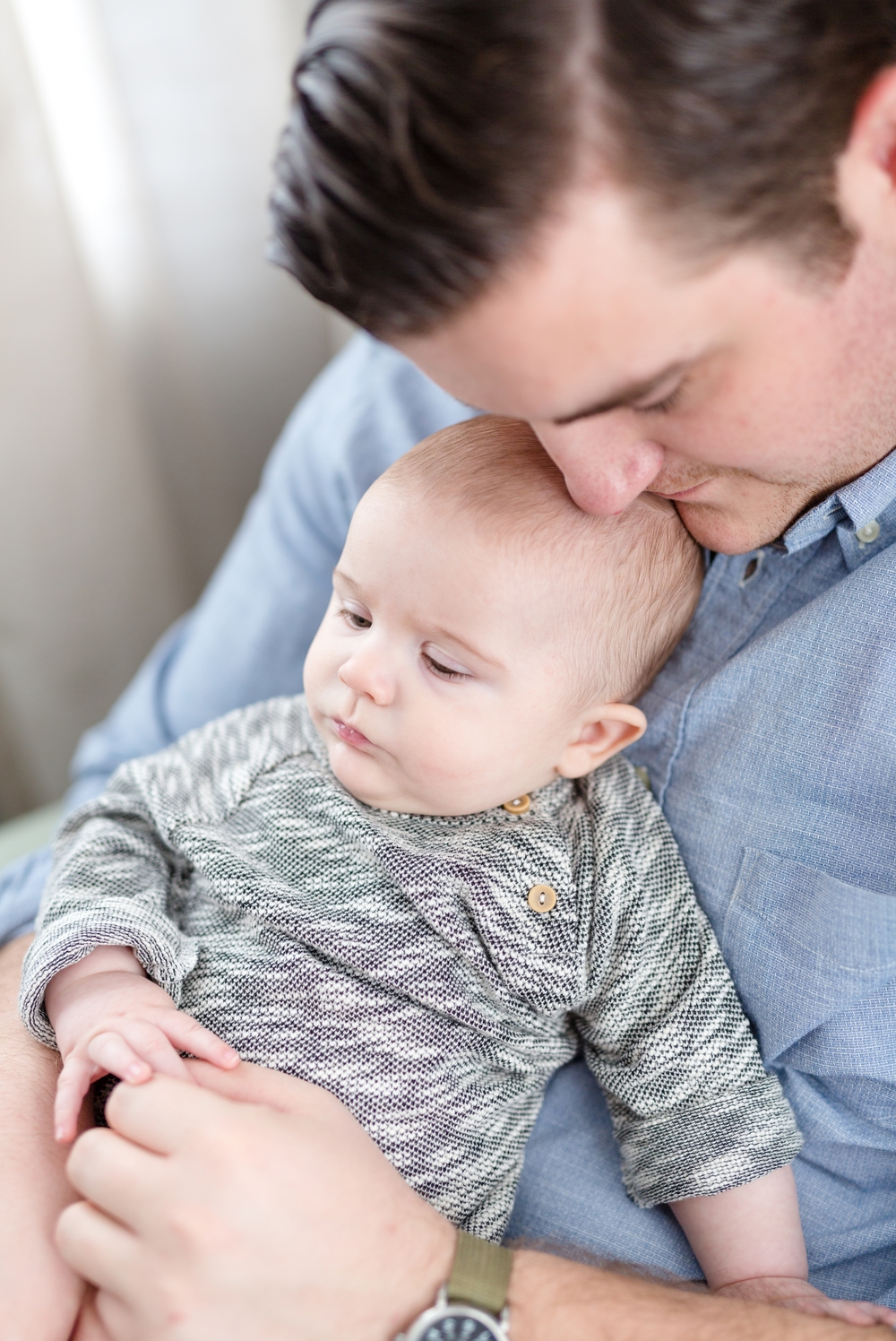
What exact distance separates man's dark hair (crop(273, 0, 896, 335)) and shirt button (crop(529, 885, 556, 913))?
0.59 metres

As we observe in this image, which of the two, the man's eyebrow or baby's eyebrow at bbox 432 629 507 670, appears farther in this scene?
baby's eyebrow at bbox 432 629 507 670

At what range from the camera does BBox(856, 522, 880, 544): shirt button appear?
3.52 ft

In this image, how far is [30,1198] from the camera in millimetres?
941

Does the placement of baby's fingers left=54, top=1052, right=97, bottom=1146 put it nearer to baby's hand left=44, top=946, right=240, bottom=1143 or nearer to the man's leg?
baby's hand left=44, top=946, right=240, bottom=1143

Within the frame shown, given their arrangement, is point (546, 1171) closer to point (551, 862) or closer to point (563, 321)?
point (551, 862)

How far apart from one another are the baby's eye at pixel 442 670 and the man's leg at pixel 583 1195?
482mm

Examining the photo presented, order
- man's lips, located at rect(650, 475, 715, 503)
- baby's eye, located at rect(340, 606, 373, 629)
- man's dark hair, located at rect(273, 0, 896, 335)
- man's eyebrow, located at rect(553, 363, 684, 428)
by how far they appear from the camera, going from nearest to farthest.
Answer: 1. man's dark hair, located at rect(273, 0, 896, 335)
2. man's eyebrow, located at rect(553, 363, 684, 428)
3. man's lips, located at rect(650, 475, 715, 503)
4. baby's eye, located at rect(340, 606, 373, 629)

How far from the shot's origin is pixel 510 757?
3.67 feet

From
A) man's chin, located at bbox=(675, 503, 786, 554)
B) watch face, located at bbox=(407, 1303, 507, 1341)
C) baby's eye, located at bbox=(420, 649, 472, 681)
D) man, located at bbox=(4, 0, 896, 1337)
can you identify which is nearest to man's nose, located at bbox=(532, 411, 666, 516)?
man, located at bbox=(4, 0, 896, 1337)

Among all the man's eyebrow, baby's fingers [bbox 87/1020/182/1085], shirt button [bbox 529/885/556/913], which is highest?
the man's eyebrow

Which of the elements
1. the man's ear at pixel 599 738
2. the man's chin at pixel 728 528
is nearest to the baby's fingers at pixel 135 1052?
the man's ear at pixel 599 738

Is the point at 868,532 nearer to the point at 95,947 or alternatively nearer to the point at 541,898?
the point at 541,898

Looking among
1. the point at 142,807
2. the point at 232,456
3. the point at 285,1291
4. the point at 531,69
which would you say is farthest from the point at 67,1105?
the point at 232,456

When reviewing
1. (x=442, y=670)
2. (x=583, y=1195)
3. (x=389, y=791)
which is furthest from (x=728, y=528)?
(x=583, y=1195)
